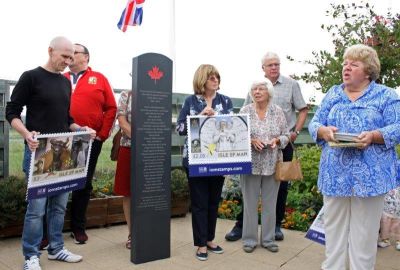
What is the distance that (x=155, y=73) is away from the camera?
12.5 ft

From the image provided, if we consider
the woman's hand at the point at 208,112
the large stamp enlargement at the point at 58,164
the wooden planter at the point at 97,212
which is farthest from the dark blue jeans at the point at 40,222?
the woman's hand at the point at 208,112

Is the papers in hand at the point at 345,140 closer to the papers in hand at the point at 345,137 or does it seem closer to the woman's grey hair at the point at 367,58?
the papers in hand at the point at 345,137

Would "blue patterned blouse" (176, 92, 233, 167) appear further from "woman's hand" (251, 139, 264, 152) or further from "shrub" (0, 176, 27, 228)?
"shrub" (0, 176, 27, 228)

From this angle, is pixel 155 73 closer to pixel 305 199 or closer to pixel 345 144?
pixel 345 144

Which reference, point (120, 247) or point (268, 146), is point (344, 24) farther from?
point (120, 247)

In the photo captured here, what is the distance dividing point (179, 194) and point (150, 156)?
1.96 m

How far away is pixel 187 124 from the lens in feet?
12.8

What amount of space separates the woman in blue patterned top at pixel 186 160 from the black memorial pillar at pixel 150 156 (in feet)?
0.75

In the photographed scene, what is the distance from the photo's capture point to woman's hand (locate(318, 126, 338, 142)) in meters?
2.97

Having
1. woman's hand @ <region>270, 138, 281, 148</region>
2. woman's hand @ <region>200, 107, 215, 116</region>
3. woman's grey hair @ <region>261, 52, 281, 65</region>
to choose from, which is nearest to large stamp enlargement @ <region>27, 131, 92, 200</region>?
woman's hand @ <region>200, 107, 215, 116</region>

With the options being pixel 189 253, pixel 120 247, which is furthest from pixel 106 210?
pixel 189 253

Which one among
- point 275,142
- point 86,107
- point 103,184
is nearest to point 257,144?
point 275,142

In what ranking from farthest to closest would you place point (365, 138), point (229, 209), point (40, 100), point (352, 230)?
point (229, 209), point (40, 100), point (352, 230), point (365, 138)

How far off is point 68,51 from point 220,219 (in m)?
3.31
